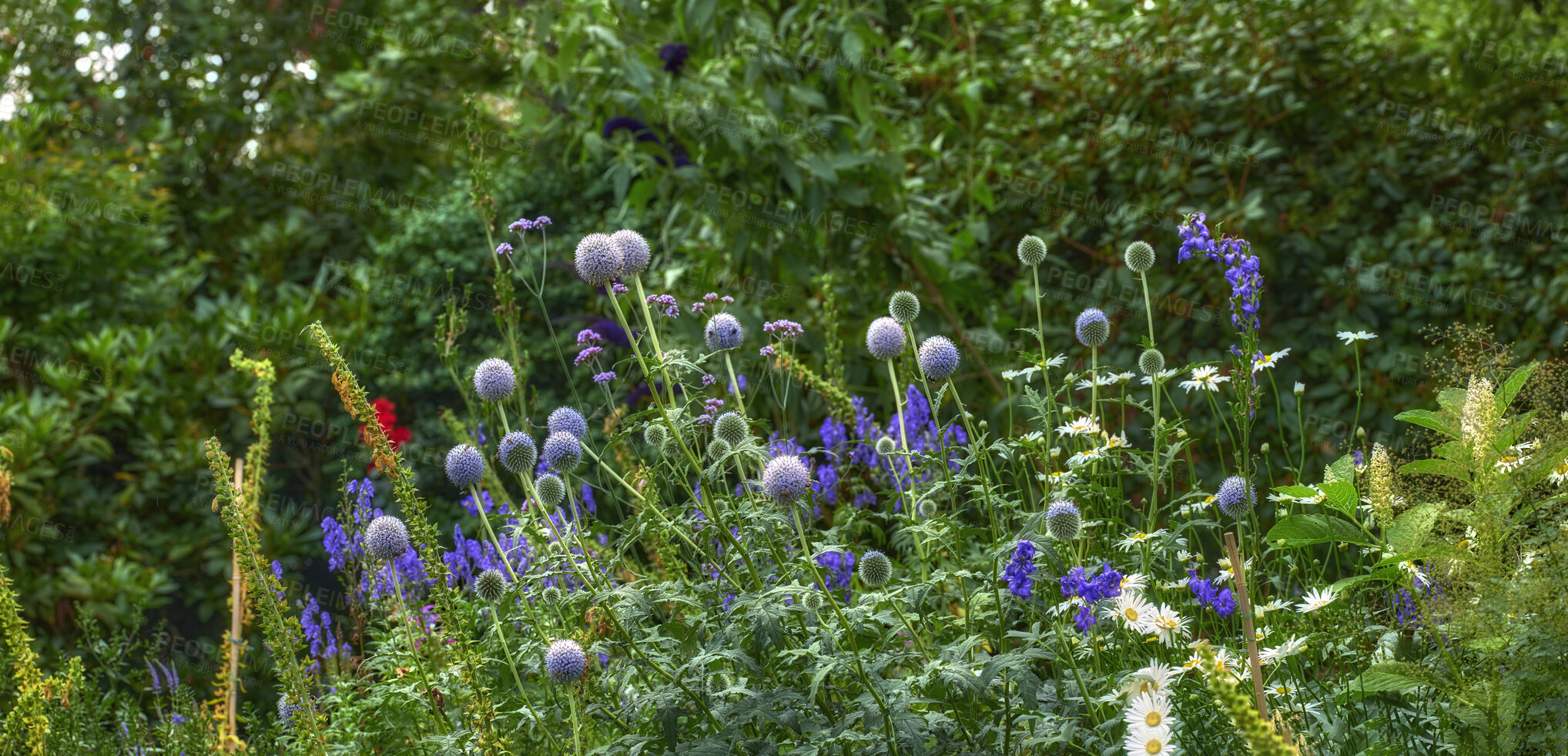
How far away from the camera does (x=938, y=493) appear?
2.71 meters

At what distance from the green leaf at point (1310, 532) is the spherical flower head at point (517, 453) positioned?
133cm

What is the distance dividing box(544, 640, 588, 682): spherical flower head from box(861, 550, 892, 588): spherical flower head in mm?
521

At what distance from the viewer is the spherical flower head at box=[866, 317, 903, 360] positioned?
7.72 ft

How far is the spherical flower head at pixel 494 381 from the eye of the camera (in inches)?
86.8

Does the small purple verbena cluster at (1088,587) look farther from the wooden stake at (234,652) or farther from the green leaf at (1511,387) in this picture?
the wooden stake at (234,652)

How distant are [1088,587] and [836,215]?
2.63m

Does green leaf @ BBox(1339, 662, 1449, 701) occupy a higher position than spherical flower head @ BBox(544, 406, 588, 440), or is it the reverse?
spherical flower head @ BBox(544, 406, 588, 440)

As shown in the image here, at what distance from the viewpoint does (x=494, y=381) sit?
221 centimetres

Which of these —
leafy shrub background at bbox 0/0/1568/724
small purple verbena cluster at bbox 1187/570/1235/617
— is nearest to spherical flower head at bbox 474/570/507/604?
small purple verbena cluster at bbox 1187/570/1235/617

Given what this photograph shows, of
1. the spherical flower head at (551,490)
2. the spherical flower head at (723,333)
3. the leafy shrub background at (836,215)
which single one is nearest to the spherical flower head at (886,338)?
the spherical flower head at (723,333)

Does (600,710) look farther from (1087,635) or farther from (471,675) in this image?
(1087,635)

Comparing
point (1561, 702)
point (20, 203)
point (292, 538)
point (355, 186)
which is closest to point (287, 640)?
point (1561, 702)

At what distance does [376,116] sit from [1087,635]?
5.79 meters

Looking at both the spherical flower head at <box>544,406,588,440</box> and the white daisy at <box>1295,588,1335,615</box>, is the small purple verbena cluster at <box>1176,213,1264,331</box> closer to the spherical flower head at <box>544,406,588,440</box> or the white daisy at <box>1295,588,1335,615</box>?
the white daisy at <box>1295,588,1335,615</box>
